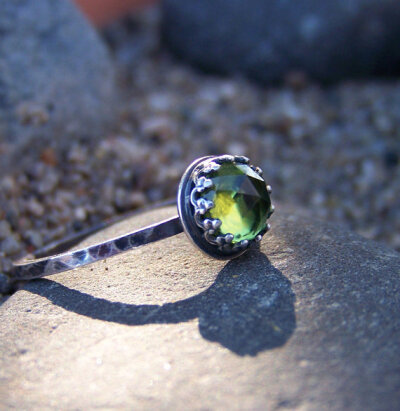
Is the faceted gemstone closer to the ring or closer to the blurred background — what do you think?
the ring

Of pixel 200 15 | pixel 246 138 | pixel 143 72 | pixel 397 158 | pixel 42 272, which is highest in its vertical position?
pixel 200 15

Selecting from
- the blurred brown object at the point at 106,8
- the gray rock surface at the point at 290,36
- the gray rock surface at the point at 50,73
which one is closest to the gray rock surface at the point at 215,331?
the gray rock surface at the point at 50,73

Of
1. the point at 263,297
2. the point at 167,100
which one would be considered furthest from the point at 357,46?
the point at 263,297

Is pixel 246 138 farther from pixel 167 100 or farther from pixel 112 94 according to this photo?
pixel 112 94

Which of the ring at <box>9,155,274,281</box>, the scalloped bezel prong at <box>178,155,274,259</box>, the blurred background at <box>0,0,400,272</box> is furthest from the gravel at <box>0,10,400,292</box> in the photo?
the scalloped bezel prong at <box>178,155,274,259</box>

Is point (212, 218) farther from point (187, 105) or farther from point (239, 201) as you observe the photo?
point (187, 105)

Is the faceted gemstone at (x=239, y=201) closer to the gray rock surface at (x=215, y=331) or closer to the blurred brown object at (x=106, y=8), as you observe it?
the gray rock surface at (x=215, y=331)

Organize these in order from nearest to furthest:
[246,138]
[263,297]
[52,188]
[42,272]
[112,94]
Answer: [263,297] < [42,272] < [52,188] < [112,94] < [246,138]
